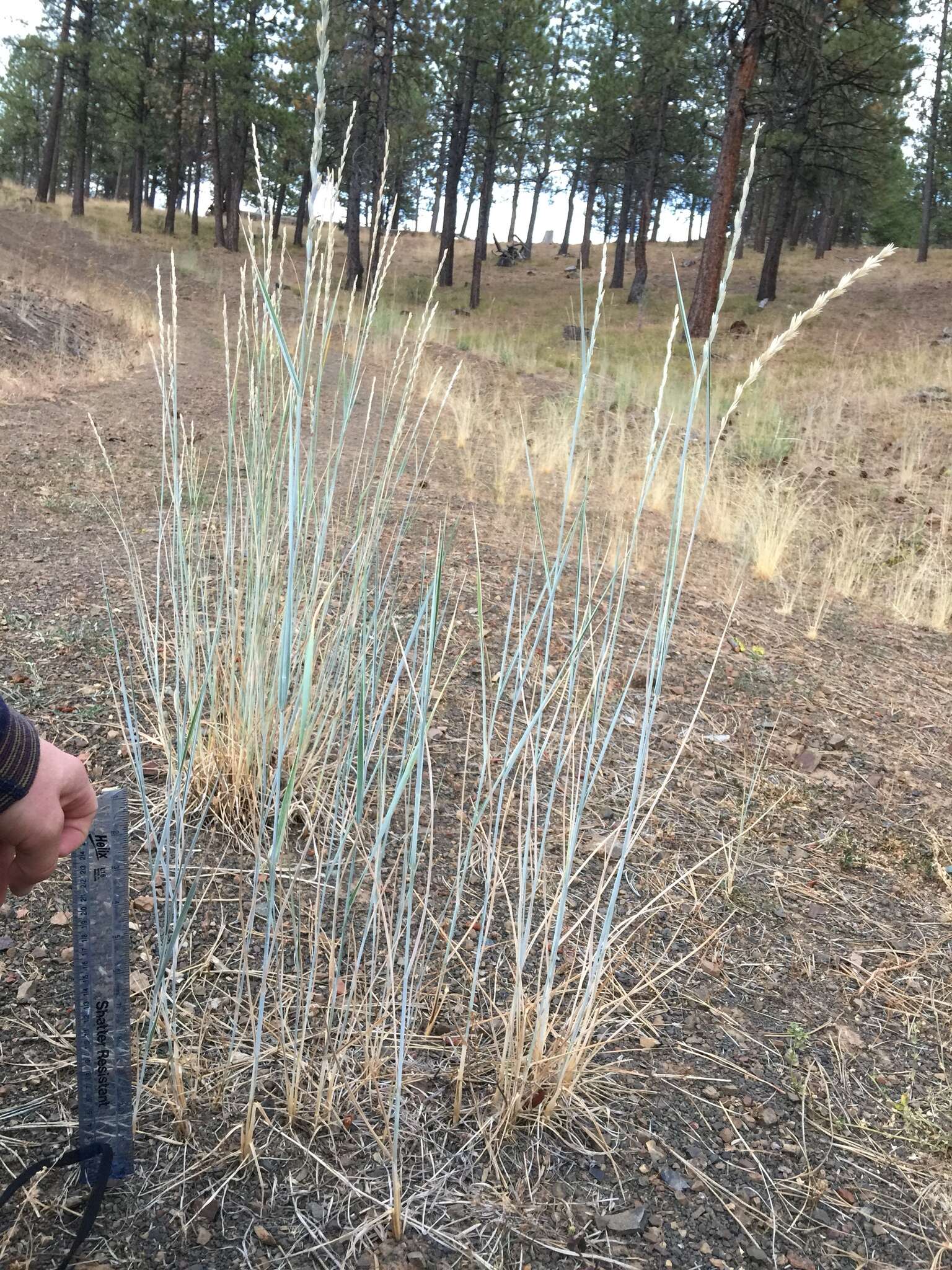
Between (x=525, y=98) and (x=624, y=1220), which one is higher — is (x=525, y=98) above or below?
above

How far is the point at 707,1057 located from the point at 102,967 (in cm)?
109

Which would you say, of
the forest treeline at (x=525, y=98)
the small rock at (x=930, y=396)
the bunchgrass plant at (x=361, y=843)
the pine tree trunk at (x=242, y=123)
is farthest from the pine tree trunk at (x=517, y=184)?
the bunchgrass plant at (x=361, y=843)

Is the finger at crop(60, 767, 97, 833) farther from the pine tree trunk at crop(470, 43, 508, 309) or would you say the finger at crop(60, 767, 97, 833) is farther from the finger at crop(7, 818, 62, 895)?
the pine tree trunk at crop(470, 43, 508, 309)

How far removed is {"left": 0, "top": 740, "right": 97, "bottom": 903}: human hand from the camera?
3.12 ft

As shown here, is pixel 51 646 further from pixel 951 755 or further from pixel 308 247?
pixel 951 755

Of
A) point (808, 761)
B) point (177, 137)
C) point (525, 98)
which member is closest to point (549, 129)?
point (525, 98)

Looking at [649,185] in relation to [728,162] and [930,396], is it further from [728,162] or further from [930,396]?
[930,396]

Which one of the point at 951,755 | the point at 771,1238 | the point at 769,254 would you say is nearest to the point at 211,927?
the point at 771,1238

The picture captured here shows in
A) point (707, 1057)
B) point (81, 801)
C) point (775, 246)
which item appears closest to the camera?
point (81, 801)

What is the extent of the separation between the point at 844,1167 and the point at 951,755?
6.68 ft

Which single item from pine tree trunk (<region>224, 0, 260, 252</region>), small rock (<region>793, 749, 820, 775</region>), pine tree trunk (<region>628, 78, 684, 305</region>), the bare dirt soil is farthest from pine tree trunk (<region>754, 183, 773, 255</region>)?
the bare dirt soil

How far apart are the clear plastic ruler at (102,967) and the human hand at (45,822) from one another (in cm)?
3

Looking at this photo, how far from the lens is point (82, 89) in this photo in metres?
21.9

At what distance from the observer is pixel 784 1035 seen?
1.61 metres
